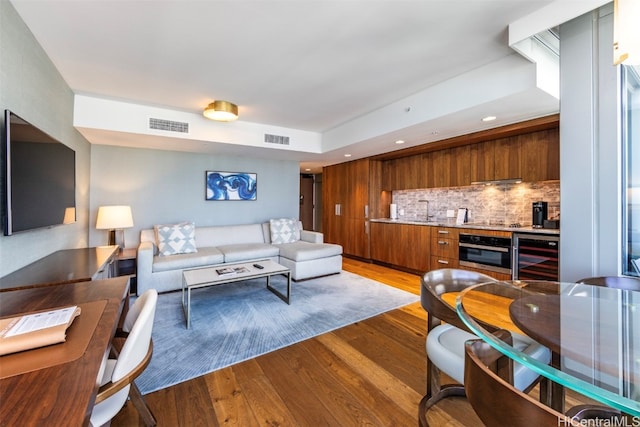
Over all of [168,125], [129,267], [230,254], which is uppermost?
[168,125]

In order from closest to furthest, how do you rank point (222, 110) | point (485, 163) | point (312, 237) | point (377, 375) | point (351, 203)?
point (377, 375), point (222, 110), point (485, 163), point (312, 237), point (351, 203)

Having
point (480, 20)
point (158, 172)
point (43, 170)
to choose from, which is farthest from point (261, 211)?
point (480, 20)

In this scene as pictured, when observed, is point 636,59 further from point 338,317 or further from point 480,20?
point 338,317

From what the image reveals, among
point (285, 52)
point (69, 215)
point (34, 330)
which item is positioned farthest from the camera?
point (69, 215)

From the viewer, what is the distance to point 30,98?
Result: 2.05 meters

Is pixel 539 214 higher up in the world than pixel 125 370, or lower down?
higher up

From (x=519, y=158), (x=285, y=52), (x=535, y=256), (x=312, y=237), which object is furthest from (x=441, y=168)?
(x=285, y=52)

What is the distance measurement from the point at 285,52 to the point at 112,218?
10.1ft

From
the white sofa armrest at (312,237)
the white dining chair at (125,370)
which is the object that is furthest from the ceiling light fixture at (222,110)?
the white dining chair at (125,370)

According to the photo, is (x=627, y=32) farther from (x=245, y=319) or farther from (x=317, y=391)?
(x=245, y=319)

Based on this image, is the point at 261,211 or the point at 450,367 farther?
the point at 261,211

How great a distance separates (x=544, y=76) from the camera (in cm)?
240

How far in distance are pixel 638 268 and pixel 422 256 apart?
2.82 metres

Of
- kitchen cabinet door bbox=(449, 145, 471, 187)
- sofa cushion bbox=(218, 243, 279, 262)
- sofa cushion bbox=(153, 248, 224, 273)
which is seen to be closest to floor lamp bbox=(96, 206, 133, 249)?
sofa cushion bbox=(153, 248, 224, 273)
